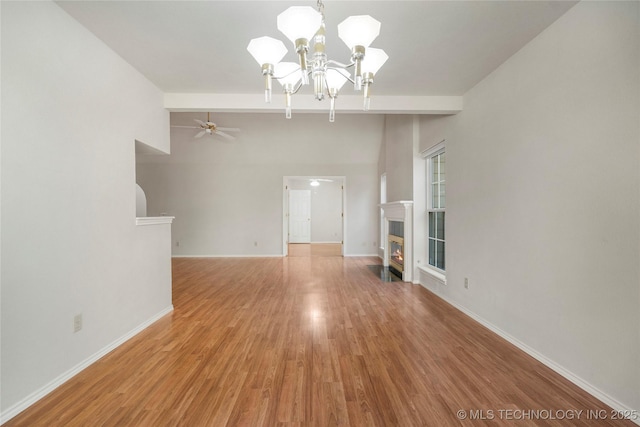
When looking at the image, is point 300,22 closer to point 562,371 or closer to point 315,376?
point 315,376

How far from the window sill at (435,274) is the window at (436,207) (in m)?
0.09

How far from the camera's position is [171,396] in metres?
1.68

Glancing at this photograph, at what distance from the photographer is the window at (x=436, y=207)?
12.7 feet

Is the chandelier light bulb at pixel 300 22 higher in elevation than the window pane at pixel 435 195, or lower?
higher

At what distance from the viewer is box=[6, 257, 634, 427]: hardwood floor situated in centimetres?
152

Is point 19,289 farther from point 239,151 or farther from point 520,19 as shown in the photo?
point 239,151

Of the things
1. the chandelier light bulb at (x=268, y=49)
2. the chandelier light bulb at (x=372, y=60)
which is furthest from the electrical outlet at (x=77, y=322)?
the chandelier light bulb at (x=372, y=60)

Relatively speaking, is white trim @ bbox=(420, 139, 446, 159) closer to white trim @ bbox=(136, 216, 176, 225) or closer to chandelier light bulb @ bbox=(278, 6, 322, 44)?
chandelier light bulb @ bbox=(278, 6, 322, 44)

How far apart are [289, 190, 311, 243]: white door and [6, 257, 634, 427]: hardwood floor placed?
6673 millimetres

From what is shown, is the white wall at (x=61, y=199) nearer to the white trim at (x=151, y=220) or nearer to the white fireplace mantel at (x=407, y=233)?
the white trim at (x=151, y=220)

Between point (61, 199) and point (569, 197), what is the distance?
339 cm

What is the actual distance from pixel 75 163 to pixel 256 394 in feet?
6.57

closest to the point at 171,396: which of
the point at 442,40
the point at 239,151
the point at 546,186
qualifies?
the point at 546,186

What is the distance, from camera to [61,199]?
5.99ft
